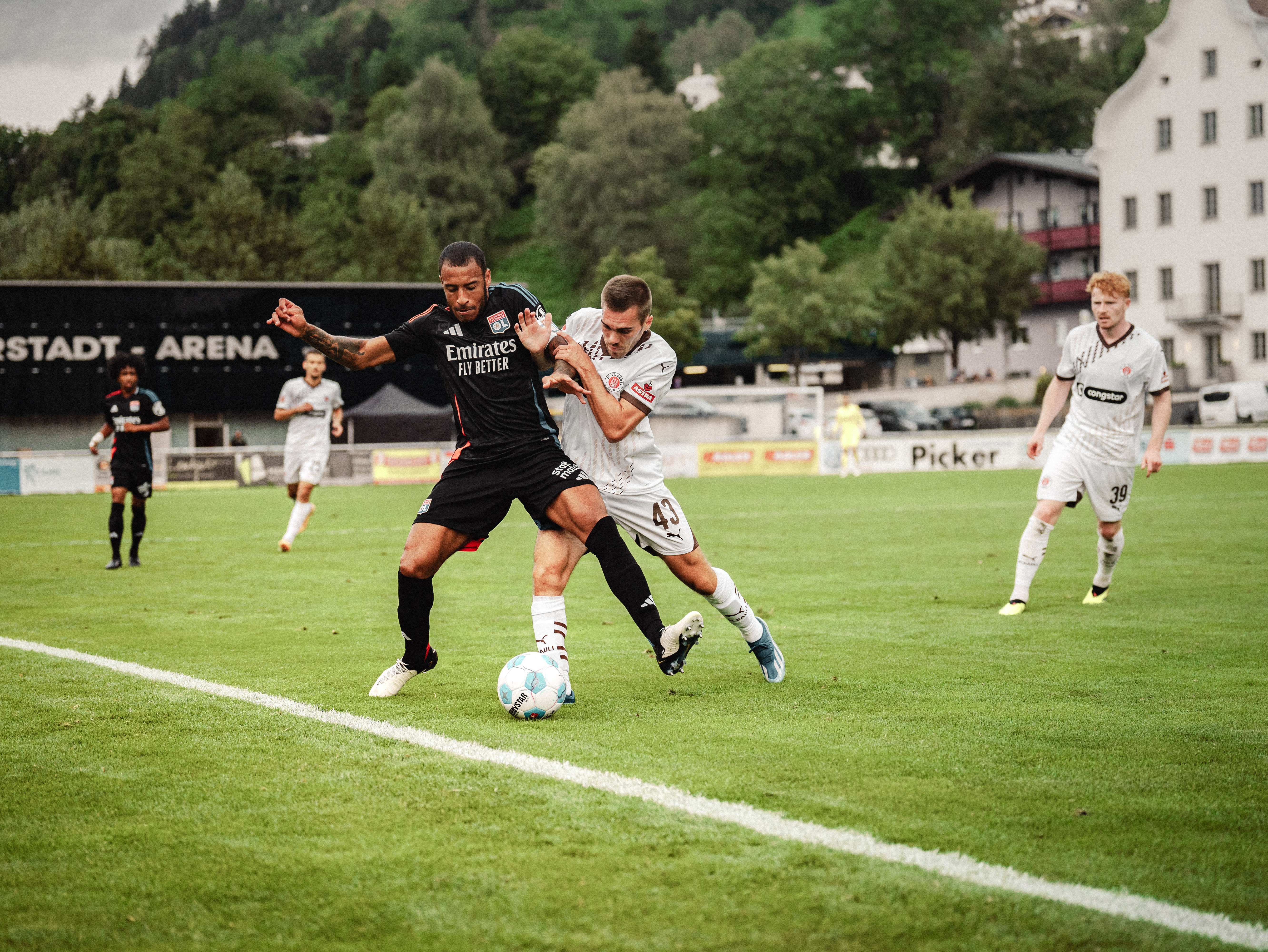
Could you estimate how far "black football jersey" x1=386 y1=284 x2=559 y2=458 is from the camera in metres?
6.07

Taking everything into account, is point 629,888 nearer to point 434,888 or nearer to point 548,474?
point 434,888

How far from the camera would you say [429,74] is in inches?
3504

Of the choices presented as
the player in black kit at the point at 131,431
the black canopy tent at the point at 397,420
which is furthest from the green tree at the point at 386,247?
the player in black kit at the point at 131,431

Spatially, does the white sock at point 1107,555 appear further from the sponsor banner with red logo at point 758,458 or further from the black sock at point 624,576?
the sponsor banner with red logo at point 758,458

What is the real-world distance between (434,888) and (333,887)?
279 mm

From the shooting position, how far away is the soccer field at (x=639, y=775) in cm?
328

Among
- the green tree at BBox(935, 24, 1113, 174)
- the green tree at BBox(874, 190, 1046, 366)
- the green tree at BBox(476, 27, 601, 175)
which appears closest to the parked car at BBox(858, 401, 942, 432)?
the green tree at BBox(874, 190, 1046, 366)

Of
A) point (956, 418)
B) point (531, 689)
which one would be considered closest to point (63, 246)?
point (956, 418)

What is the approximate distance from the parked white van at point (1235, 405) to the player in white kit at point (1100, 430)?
41254 mm

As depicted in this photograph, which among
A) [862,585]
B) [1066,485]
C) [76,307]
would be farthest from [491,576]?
[76,307]

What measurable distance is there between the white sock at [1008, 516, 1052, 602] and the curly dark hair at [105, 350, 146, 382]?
29.7 ft

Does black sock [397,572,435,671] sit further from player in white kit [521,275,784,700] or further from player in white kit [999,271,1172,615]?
player in white kit [999,271,1172,615]

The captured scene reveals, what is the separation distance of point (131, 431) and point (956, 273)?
55.9 metres

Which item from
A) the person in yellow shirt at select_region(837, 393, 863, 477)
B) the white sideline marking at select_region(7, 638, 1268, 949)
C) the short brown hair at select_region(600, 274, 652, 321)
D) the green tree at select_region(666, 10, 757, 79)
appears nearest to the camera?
the white sideline marking at select_region(7, 638, 1268, 949)
